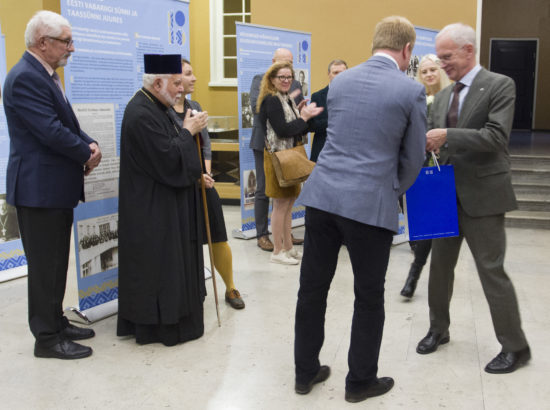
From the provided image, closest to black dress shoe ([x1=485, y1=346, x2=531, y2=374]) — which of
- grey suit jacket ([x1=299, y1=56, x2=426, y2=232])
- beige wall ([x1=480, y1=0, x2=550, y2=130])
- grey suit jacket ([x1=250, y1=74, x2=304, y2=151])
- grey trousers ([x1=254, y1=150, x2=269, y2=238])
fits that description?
grey suit jacket ([x1=299, y1=56, x2=426, y2=232])

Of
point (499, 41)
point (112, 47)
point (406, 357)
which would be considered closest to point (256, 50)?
point (112, 47)

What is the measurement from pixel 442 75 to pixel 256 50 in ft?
8.07

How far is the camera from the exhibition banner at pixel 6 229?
15.5ft

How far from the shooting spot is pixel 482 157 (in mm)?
2982

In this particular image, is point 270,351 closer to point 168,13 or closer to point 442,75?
point 442,75

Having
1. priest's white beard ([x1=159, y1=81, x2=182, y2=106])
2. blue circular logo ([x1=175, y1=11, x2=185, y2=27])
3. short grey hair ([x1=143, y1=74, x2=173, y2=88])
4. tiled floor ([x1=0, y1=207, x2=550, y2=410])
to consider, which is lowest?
tiled floor ([x1=0, y1=207, x2=550, y2=410])

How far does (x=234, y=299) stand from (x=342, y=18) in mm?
5192

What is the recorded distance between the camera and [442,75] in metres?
3.94

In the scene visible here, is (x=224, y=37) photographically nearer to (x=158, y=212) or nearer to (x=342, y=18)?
(x=342, y=18)

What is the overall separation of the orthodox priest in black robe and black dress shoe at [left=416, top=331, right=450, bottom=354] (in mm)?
1294

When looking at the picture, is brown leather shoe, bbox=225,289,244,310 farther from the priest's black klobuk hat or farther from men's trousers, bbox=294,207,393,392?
the priest's black klobuk hat

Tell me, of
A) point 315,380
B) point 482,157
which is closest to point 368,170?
point 482,157

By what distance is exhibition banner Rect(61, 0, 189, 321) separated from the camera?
11.9 ft

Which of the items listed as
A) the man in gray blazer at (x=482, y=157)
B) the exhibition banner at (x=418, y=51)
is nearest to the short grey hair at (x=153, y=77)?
the man in gray blazer at (x=482, y=157)
